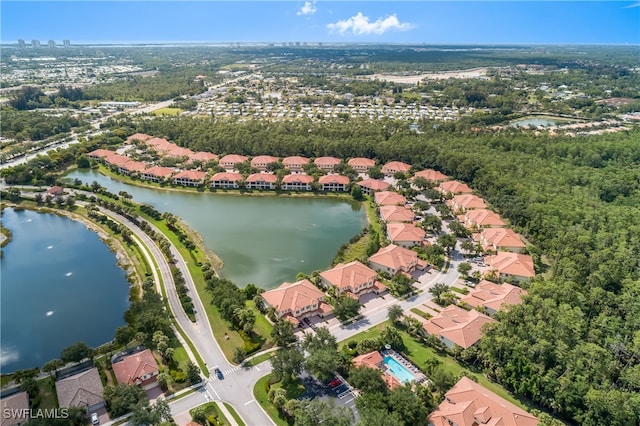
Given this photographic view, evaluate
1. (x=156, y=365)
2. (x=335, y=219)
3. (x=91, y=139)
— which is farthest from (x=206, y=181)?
(x=156, y=365)

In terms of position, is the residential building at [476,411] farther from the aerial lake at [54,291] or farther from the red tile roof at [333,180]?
the red tile roof at [333,180]

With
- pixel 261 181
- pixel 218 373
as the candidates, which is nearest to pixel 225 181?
pixel 261 181

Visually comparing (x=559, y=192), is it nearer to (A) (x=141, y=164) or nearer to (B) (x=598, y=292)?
(B) (x=598, y=292)

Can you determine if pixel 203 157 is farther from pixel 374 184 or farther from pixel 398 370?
pixel 398 370

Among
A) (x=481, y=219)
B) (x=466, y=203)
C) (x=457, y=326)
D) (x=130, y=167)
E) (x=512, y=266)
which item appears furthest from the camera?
(x=130, y=167)

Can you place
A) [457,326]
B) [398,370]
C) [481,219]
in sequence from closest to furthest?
[398,370], [457,326], [481,219]

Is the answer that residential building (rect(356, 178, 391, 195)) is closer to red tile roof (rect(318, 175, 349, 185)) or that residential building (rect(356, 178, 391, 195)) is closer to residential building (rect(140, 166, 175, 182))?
red tile roof (rect(318, 175, 349, 185))
